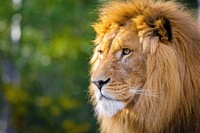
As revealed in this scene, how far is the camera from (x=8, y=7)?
646 inches

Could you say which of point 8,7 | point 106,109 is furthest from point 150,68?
point 8,7

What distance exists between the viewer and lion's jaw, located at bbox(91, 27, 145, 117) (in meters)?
5.24

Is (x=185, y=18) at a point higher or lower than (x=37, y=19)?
higher

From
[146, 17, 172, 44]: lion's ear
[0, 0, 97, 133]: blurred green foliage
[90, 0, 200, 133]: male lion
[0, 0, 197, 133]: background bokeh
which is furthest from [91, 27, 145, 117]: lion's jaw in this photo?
[0, 0, 97, 133]: blurred green foliage

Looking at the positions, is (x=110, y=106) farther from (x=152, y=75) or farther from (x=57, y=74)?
(x=57, y=74)

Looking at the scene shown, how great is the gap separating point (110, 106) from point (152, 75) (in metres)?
0.38

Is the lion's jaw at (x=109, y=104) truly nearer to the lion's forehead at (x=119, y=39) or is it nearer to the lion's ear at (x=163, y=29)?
the lion's forehead at (x=119, y=39)

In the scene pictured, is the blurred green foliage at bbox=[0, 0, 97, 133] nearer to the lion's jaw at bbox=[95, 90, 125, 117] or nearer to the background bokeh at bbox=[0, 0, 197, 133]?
the background bokeh at bbox=[0, 0, 197, 133]

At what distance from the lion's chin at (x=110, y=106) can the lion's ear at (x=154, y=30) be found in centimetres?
43

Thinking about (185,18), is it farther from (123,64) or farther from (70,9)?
(70,9)

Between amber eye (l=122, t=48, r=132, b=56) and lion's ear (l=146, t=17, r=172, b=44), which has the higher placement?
lion's ear (l=146, t=17, r=172, b=44)

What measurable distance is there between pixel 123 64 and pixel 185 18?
0.58m

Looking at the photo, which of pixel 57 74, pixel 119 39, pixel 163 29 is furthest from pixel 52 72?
pixel 163 29

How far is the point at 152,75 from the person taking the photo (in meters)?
5.20
